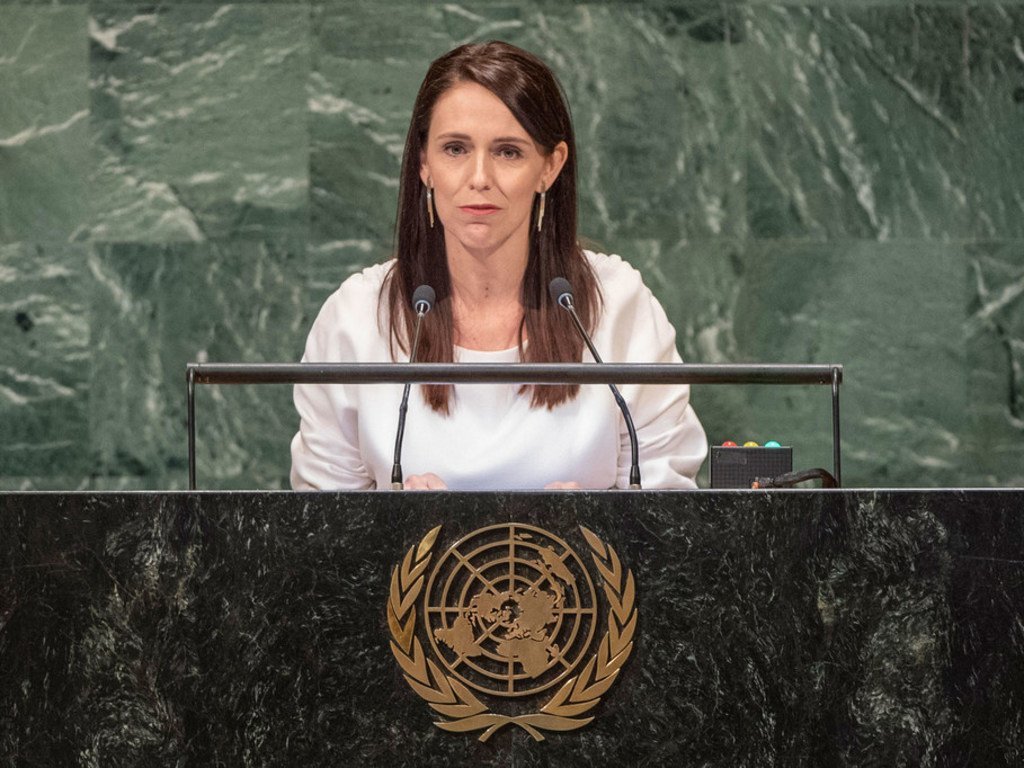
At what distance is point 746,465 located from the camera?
2.77 meters

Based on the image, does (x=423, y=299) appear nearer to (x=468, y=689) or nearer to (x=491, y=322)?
(x=491, y=322)

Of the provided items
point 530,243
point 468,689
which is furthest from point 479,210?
point 468,689

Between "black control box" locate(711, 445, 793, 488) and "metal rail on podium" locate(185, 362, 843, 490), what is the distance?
57cm

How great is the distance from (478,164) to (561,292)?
0.37 metres

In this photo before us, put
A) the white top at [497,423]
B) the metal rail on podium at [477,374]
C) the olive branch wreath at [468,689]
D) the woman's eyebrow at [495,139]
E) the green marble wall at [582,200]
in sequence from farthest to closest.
A: the green marble wall at [582,200], the woman's eyebrow at [495,139], the white top at [497,423], the metal rail on podium at [477,374], the olive branch wreath at [468,689]

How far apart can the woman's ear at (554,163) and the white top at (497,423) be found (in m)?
0.22

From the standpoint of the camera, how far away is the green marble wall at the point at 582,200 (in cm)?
466

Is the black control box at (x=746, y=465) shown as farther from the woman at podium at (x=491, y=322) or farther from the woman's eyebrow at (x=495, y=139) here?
the woman's eyebrow at (x=495, y=139)

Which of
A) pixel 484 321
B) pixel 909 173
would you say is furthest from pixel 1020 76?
pixel 484 321

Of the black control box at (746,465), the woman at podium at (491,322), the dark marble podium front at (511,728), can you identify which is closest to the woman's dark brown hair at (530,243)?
the woman at podium at (491,322)

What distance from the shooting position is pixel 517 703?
1.93 metres

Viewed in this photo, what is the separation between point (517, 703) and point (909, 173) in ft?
10.6

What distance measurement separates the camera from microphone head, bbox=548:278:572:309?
266 cm

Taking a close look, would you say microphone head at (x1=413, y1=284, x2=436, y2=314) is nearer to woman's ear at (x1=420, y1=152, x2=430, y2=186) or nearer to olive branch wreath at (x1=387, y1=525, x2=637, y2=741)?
woman's ear at (x1=420, y1=152, x2=430, y2=186)
